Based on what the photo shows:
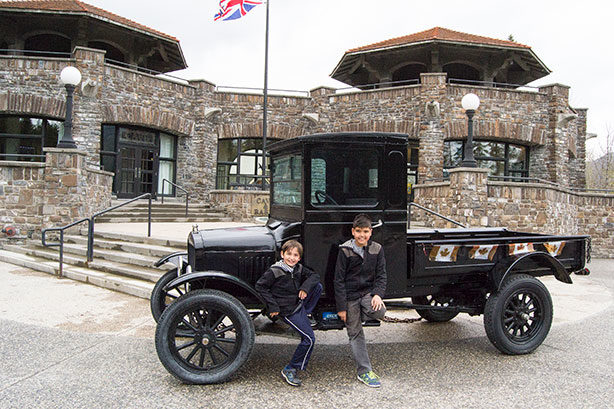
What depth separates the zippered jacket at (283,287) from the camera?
3.70m

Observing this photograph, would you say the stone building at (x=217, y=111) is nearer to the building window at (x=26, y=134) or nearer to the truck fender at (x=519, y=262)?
the building window at (x=26, y=134)

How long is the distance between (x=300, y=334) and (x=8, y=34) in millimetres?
20404

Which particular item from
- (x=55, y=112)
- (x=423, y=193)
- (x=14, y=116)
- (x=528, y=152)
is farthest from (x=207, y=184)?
(x=528, y=152)

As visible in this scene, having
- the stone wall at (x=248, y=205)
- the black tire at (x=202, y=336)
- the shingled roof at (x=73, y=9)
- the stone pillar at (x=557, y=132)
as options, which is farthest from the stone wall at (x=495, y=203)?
the shingled roof at (x=73, y=9)

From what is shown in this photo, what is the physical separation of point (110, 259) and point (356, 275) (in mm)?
6347

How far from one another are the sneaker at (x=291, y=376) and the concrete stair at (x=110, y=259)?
366 centimetres

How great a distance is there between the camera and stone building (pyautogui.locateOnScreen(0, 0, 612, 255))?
15961 millimetres

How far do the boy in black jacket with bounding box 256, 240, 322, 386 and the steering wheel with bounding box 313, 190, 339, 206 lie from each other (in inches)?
17.6

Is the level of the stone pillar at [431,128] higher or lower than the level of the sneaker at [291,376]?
higher

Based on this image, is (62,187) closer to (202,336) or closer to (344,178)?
(202,336)

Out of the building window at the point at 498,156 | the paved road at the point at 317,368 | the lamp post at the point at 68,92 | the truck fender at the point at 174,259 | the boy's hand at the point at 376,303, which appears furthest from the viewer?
the building window at the point at 498,156

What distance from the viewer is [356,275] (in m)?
3.73

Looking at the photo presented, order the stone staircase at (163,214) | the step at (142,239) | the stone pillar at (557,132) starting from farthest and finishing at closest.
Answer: the stone pillar at (557,132) → the stone staircase at (163,214) → the step at (142,239)

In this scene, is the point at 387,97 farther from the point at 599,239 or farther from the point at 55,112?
the point at 55,112
